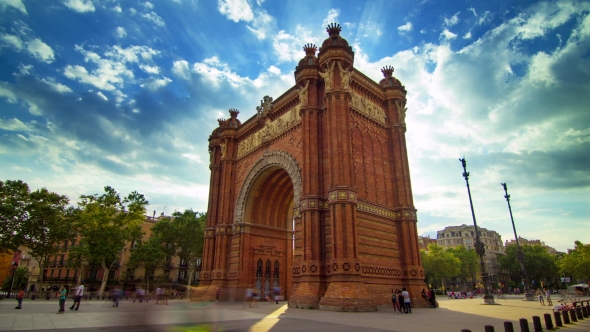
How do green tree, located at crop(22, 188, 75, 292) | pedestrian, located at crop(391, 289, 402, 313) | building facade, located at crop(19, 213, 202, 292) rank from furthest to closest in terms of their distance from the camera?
building facade, located at crop(19, 213, 202, 292) → green tree, located at crop(22, 188, 75, 292) → pedestrian, located at crop(391, 289, 402, 313)

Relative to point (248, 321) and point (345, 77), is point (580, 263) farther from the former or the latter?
point (248, 321)

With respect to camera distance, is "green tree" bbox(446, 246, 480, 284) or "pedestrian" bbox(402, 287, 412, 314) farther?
"green tree" bbox(446, 246, 480, 284)

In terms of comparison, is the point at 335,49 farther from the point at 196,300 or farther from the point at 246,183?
the point at 196,300

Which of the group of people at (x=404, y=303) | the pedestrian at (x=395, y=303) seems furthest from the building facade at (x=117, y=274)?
the group of people at (x=404, y=303)

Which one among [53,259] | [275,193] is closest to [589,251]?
[275,193]

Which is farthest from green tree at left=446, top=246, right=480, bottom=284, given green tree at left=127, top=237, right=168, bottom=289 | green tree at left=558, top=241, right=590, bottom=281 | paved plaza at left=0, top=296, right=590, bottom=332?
paved plaza at left=0, top=296, right=590, bottom=332

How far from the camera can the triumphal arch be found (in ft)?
61.6

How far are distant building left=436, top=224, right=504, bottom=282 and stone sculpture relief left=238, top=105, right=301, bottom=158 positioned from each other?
90267mm

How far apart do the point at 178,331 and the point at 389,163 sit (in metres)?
19.2

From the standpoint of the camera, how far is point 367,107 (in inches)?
961

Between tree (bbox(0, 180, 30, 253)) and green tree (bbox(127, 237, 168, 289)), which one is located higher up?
tree (bbox(0, 180, 30, 253))

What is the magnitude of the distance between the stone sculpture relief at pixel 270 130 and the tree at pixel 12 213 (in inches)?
870

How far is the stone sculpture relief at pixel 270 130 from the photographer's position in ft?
83.0

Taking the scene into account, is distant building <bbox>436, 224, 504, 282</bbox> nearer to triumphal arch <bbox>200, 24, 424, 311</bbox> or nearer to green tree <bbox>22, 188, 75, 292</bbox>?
triumphal arch <bbox>200, 24, 424, 311</bbox>
